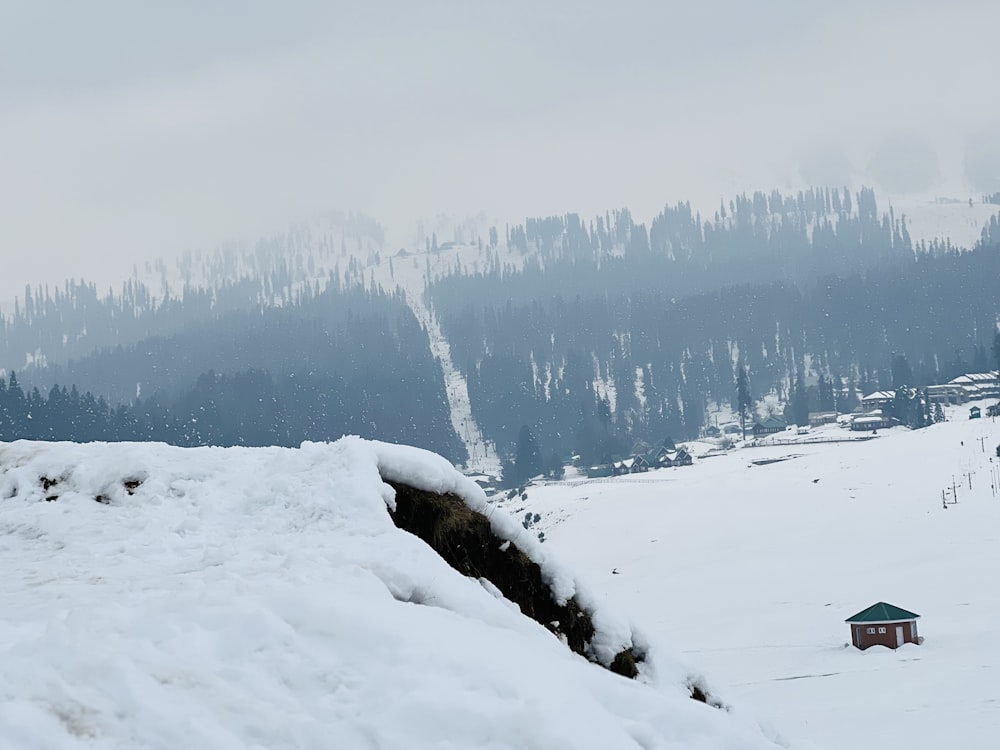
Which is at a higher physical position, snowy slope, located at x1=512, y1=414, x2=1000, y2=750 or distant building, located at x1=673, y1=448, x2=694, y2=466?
snowy slope, located at x1=512, y1=414, x2=1000, y2=750

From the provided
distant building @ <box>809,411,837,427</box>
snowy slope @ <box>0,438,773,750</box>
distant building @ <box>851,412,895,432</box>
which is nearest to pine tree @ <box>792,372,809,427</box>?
distant building @ <box>809,411,837,427</box>

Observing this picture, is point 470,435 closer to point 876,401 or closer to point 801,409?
point 801,409

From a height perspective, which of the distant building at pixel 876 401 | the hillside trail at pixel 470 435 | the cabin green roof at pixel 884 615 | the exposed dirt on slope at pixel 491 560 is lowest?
the hillside trail at pixel 470 435

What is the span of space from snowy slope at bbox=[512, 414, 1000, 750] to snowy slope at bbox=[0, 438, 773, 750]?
13.0 feet

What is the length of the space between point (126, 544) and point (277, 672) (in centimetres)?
347

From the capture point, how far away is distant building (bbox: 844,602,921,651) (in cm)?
3462

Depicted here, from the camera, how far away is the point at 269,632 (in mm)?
6887

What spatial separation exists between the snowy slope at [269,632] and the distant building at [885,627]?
86.6ft

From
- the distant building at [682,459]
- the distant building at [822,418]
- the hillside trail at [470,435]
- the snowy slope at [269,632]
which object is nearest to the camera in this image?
the snowy slope at [269,632]

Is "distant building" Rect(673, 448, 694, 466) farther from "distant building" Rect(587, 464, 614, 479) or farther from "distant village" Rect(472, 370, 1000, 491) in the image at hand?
"distant building" Rect(587, 464, 614, 479)

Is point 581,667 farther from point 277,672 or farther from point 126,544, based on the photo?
point 126,544

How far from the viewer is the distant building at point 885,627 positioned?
34.6 metres

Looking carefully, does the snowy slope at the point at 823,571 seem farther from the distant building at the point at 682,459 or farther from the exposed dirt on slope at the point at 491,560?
the distant building at the point at 682,459

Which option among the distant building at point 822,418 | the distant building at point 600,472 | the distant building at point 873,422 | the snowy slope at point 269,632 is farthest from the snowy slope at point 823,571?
the distant building at point 822,418
